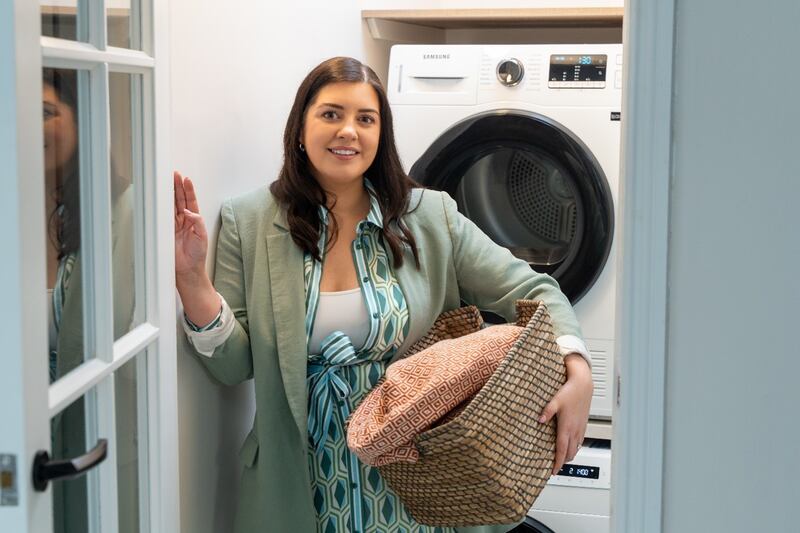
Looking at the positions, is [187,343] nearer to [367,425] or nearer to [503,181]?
[367,425]

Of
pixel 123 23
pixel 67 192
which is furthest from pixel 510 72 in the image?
pixel 67 192

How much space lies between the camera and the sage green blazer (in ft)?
6.57

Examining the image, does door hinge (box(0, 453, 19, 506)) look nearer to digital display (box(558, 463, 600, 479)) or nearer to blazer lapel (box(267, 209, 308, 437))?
blazer lapel (box(267, 209, 308, 437))

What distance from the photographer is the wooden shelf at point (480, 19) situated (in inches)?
113

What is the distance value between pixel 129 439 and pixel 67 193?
1.38ft

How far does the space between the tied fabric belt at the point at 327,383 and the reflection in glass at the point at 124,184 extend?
1.82ft

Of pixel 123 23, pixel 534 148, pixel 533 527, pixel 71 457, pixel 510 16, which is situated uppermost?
pixel 510 16

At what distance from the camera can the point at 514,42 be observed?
3.46 meters

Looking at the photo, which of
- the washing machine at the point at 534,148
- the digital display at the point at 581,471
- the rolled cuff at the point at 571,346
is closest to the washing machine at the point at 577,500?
the digital display at the point at 581,471

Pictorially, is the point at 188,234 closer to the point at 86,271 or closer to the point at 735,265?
the point at 86,271

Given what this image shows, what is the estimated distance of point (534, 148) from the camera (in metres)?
2.69

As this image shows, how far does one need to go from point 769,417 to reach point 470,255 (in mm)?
932

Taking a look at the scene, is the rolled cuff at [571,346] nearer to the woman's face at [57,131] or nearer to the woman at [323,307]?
the woman at [323,307]

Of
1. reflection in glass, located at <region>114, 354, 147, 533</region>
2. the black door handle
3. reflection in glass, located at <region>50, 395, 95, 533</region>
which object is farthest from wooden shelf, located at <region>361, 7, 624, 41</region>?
the black door handle
